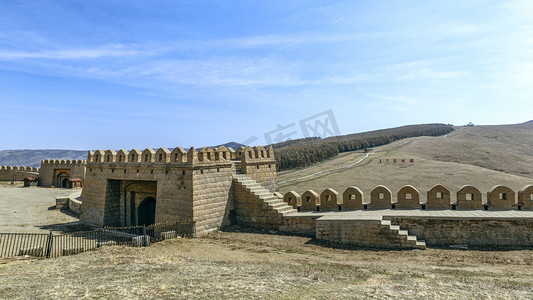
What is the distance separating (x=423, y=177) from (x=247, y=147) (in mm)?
23307

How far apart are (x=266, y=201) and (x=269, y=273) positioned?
664 cm

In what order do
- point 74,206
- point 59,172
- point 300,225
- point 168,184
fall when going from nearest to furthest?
point 300,225 → point 168,184 → point 74,206 → point 59,172

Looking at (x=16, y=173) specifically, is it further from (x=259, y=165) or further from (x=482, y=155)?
(x=482, y=155)

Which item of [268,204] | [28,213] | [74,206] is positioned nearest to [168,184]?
[268,204]

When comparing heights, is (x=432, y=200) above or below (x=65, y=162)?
below

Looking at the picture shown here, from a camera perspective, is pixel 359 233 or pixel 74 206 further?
pixel 74 206

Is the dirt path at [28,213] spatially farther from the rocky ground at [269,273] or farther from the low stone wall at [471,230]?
the low stone wall at [471,230]

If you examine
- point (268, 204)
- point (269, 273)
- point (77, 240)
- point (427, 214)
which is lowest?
point (269, 273)

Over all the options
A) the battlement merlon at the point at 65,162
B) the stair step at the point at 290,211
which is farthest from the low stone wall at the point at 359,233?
the battlement merlon at the point at 65,162

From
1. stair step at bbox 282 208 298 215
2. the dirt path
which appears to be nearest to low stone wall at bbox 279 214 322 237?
stair step at bbox 282 208 298 215

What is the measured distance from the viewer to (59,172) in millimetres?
37062

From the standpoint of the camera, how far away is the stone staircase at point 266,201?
47.3ft

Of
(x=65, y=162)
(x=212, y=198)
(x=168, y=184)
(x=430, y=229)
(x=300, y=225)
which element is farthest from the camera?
(x=65, y=162)

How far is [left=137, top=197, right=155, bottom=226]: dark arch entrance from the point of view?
17516 mm
